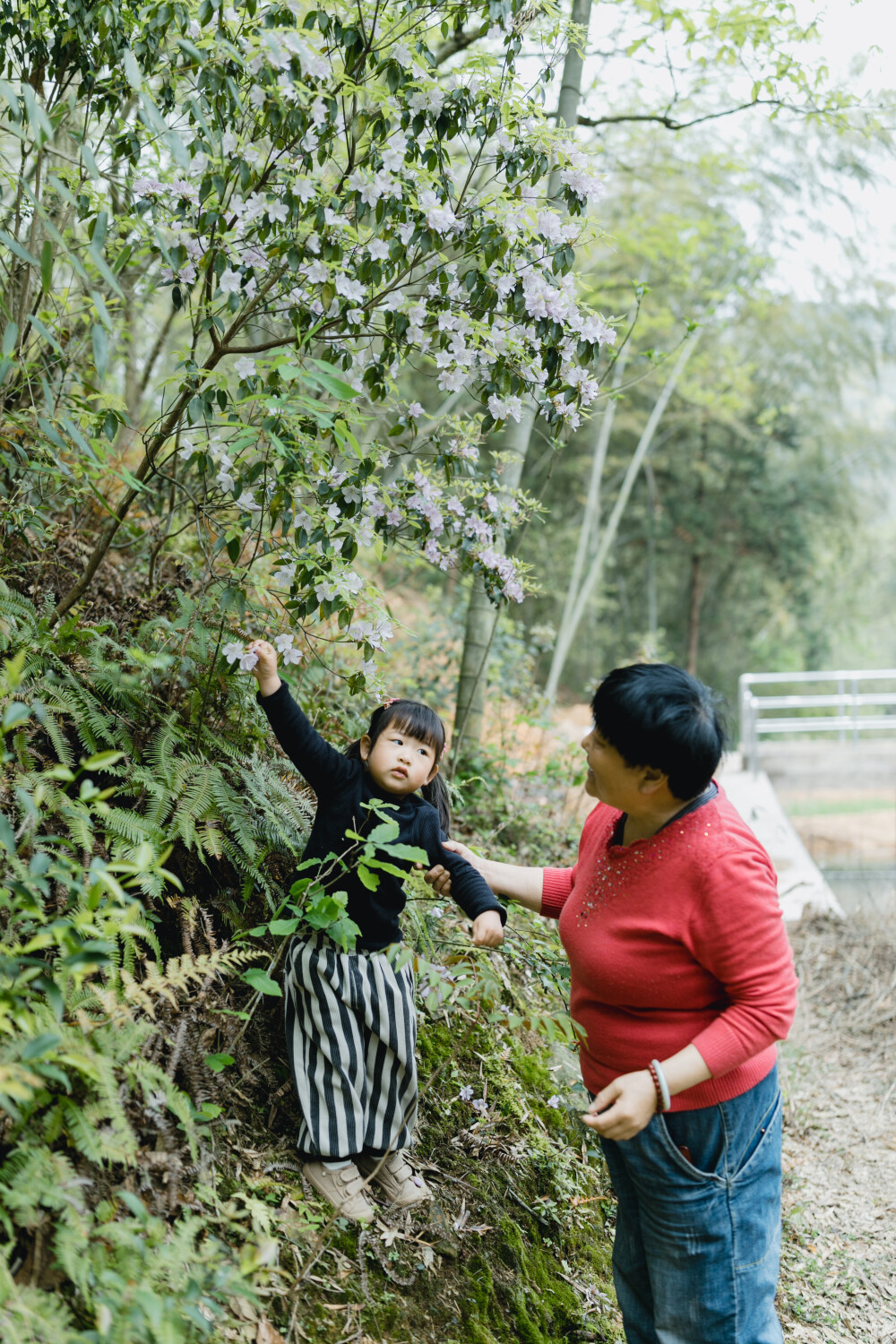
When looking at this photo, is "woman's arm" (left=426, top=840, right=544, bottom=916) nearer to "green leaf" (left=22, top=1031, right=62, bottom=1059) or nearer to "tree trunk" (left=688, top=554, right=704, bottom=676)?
"green leaf" (left=22, top=1031, right=62, bottom=1059)

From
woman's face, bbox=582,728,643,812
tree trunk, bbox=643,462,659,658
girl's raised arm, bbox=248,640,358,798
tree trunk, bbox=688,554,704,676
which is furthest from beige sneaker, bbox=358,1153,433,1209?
tree trunk, bbox=688,554,704,676

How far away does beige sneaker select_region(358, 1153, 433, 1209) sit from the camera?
7.32ft

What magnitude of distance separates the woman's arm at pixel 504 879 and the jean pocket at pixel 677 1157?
22.9 inches

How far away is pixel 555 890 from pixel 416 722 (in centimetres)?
50

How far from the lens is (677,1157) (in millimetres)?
1719

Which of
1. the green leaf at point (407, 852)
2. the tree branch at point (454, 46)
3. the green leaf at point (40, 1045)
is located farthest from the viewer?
the tree branch at point (454, 46)

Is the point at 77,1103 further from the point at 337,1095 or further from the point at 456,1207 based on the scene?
the point at 456,1207

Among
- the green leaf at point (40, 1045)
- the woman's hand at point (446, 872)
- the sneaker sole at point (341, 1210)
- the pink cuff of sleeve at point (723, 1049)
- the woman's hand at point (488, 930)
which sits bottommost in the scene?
the sneaker sole at point (341, 1210)

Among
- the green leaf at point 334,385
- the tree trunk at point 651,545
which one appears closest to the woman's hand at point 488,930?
the green leaf at point 334,385

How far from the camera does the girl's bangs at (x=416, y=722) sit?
2.22 metres

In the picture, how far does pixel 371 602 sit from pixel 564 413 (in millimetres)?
792

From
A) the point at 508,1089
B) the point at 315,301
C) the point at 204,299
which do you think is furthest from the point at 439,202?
the point at 508,1089

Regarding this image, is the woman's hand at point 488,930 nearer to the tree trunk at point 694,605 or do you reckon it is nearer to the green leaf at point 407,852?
the green leaf at point 407,852

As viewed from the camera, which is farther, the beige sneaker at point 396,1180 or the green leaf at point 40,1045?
the beige sneaker at point 396,1180
